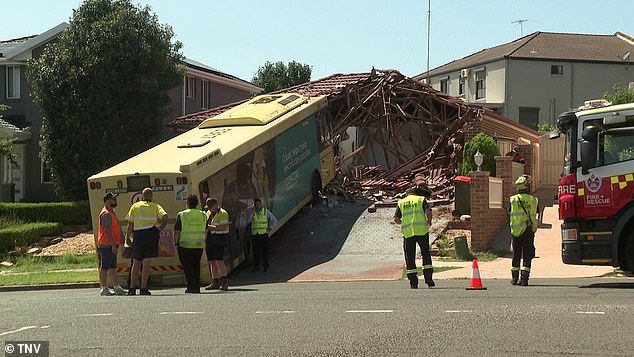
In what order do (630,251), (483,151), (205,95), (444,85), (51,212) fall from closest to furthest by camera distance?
(630,251)
(483,151)
(51,212)
(205,95)
(444,85)

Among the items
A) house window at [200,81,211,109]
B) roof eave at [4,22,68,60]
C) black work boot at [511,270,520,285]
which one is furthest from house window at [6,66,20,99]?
black work boot at [511,270,520,285]

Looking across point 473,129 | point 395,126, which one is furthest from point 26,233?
point 473,129

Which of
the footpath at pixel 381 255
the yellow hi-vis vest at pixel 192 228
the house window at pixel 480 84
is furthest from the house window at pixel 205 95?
the yellow hi-vis vest at pixel 192 228

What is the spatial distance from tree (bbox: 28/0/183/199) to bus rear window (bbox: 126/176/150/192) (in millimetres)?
13935

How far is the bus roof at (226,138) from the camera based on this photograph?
696 inches

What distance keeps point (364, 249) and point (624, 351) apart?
14.5 meters

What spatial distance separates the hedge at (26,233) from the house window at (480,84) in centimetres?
2843

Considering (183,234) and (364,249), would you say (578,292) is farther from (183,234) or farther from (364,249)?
(364,249)

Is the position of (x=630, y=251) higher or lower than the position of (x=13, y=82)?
lower

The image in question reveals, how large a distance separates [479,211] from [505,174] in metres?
2.80

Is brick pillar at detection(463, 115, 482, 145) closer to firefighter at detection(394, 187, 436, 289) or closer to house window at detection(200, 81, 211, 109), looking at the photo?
firefighter at detection(394, 187, 436, 289)

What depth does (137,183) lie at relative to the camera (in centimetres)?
1739

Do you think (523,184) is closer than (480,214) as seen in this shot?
Yes

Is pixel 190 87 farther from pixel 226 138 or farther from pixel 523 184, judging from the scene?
pixel 523 184
